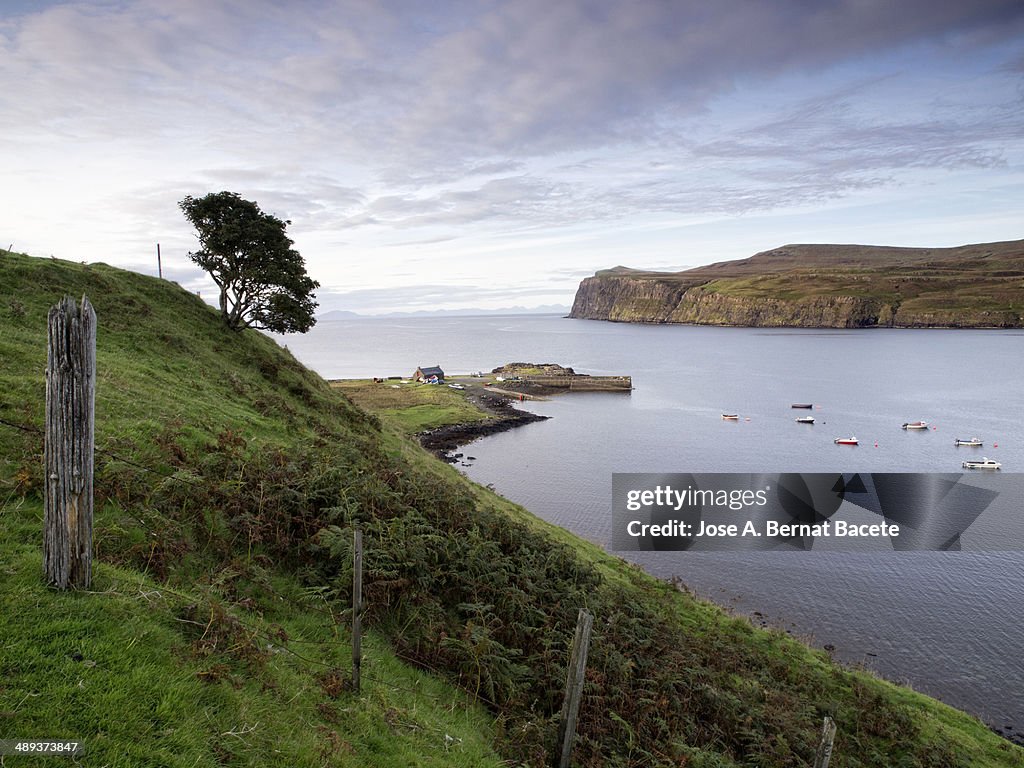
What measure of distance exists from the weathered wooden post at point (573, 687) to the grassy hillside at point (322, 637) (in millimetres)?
630

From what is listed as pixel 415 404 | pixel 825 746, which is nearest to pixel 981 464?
pixel 825 746

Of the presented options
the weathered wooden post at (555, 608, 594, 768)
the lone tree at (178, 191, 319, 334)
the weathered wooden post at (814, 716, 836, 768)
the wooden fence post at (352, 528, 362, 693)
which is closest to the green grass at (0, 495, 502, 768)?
the wooden fence post at (352, 528, 362, 693)

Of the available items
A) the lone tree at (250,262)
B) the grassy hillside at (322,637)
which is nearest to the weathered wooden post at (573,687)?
the grassy hillside at (322,637)

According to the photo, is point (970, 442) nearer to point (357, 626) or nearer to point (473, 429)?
point (473, 429)

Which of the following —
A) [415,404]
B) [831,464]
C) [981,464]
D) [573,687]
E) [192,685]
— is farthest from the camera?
[415,404]

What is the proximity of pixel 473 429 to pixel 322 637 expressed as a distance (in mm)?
77006

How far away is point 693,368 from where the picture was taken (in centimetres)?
16625

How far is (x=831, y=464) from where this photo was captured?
67625mm

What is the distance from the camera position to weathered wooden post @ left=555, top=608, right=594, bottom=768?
9.82 m

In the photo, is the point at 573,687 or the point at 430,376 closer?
the point at 573,687

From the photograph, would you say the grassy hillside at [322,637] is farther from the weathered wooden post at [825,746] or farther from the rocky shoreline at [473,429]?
the rocky shoreline at [473,429]

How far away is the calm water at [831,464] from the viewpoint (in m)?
32.3

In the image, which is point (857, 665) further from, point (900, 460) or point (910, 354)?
point (910, 354)

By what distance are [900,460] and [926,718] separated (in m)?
56.9
